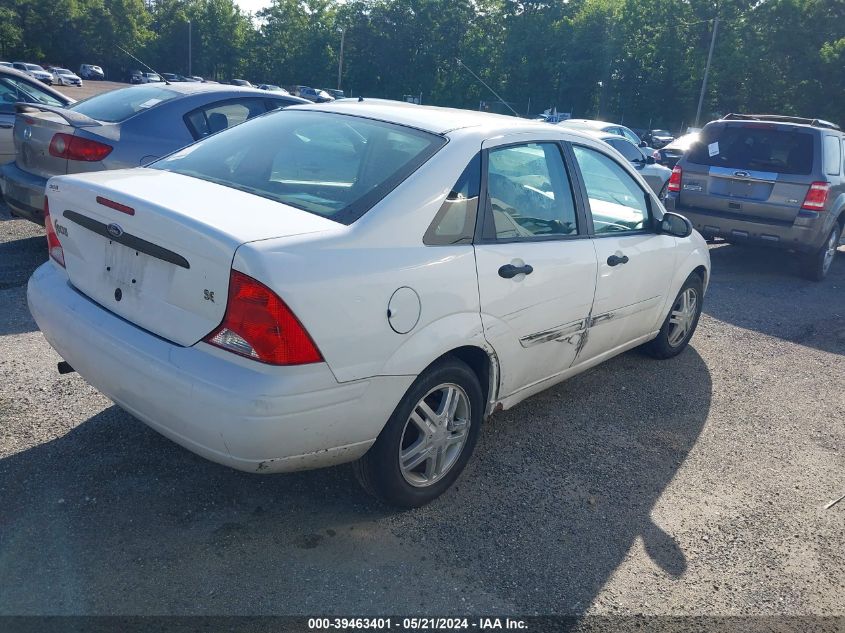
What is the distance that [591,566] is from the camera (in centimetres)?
313

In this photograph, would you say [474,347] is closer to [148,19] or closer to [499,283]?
[499,283]

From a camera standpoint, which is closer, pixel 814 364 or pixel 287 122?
pixel 287 122

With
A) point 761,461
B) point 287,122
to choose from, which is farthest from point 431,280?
point 761,461

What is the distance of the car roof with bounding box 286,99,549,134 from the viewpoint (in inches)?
143

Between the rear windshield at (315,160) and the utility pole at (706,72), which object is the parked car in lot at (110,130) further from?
the utility pole at (706,72)

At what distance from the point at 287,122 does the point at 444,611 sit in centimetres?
253

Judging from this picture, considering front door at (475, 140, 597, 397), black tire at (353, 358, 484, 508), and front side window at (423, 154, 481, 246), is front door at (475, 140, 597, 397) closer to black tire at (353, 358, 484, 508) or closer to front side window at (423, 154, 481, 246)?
front side window at (423, 154, 481, 246)

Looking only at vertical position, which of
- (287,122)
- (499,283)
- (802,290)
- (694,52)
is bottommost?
(802,290)

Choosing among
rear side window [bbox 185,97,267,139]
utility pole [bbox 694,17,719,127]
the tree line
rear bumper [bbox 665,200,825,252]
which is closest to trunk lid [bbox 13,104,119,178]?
rear side window [bbox 185,97,267,139]

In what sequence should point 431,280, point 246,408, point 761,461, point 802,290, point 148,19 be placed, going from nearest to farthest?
point 246,408, point 431,280, point 761,461, point 802,290, point 148,19

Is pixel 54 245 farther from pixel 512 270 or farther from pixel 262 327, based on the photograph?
pixel 512 270

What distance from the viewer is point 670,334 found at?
5.54 meters

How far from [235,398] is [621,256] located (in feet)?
8.41

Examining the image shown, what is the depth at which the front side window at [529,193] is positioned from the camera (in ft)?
11.7
